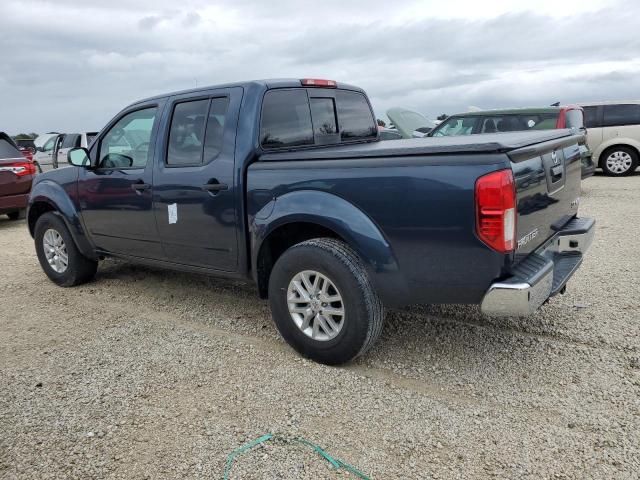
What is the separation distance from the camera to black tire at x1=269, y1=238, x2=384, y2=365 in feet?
10.4

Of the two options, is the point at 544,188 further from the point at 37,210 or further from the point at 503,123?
the point at 503,123

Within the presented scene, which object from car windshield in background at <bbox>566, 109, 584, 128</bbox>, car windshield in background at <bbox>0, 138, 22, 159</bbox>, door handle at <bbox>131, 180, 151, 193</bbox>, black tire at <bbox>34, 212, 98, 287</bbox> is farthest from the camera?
car windshield in background at <bbox>0, 138, 22, 159</bbox>

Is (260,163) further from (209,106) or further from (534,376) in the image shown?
(534,376)

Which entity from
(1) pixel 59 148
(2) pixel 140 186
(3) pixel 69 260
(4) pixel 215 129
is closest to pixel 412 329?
(4) pixel 215 129

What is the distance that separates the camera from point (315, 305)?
3395 millimetres

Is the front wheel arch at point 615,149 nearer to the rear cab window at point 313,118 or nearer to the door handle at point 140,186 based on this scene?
the rear cab window at point 313,118

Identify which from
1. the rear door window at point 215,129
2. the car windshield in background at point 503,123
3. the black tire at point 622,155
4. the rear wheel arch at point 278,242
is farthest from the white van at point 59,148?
the black tire at point 622,155

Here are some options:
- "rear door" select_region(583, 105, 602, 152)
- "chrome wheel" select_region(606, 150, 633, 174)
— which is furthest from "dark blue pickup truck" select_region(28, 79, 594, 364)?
"chrome wheel" select_region(606, 150, 633, 174)

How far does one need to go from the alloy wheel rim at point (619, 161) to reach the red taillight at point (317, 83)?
10299 millimetres

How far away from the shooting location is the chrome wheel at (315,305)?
10.9 feet

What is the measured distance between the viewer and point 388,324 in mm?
4156

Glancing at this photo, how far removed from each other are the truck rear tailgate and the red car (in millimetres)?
8406

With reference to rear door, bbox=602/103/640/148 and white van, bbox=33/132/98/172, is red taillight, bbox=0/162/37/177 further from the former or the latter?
rear door, bbox=602/103/640/148

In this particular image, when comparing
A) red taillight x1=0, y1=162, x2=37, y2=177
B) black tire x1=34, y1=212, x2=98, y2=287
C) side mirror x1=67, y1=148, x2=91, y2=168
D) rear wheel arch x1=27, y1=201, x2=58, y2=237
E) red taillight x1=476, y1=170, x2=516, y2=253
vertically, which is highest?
side mirror x1=67, y1=148, x2=91, y2=168
